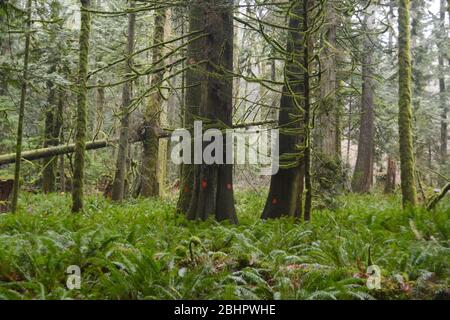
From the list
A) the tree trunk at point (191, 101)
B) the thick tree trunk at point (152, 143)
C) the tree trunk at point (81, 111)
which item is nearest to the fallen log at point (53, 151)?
the thick tree trunk at point (152, 143)

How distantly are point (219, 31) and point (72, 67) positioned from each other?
11.9 meters

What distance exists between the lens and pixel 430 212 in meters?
7.98

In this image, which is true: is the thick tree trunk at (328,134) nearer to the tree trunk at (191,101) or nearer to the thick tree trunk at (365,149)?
the tree trunk at (191,101)

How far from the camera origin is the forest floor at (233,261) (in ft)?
15.0

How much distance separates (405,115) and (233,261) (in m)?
5.26

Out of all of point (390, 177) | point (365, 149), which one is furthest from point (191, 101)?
point (390, 177)

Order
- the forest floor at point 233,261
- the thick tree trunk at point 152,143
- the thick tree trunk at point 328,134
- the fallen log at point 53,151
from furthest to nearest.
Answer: the thick tree trunk at point 152,143 < the fallen log at point 53,151 < the thick tree trunk at point 328,134 < the forest floor at point 233,261

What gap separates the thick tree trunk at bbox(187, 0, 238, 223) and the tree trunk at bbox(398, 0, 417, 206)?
3.46 meters

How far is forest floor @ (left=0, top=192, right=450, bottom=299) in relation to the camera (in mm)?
4559

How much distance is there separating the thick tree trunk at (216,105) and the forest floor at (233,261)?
53cm

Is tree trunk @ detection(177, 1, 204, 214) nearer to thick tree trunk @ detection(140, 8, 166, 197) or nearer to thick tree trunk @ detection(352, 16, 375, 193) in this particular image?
thick tree trunk @ detection(140, 8, 166, 197)

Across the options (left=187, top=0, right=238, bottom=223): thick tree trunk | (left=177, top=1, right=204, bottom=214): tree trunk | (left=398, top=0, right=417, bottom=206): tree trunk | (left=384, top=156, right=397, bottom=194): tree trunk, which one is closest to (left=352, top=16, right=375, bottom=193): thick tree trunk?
(left=384, top=156, right=397, bottom=194): tree trunk

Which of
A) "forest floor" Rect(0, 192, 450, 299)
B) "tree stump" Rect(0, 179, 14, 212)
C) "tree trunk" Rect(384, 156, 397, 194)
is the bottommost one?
"forest floor" Rect(0, 192, 450, 299)

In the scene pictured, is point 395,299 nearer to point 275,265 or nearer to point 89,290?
point 275,265
